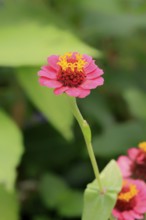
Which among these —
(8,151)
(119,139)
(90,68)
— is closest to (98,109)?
(119,139)

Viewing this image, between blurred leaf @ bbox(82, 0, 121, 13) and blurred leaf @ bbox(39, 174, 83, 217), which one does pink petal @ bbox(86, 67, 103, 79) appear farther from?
blurred leaf @ bbox(82, 0, 121, 13)

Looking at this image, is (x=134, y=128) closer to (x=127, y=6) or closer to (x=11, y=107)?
(x=11, y=107)

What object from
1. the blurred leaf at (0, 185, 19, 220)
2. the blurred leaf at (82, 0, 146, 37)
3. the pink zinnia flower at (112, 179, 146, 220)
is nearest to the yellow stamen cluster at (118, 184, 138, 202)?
the pink zinnia flower at (112, 179, 146, 220)

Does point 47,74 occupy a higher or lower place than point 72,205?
higher

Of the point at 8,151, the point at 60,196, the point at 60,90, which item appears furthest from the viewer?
the point at 60,196

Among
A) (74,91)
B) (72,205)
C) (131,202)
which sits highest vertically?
(74,91)

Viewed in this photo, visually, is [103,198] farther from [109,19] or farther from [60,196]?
[109,19]
